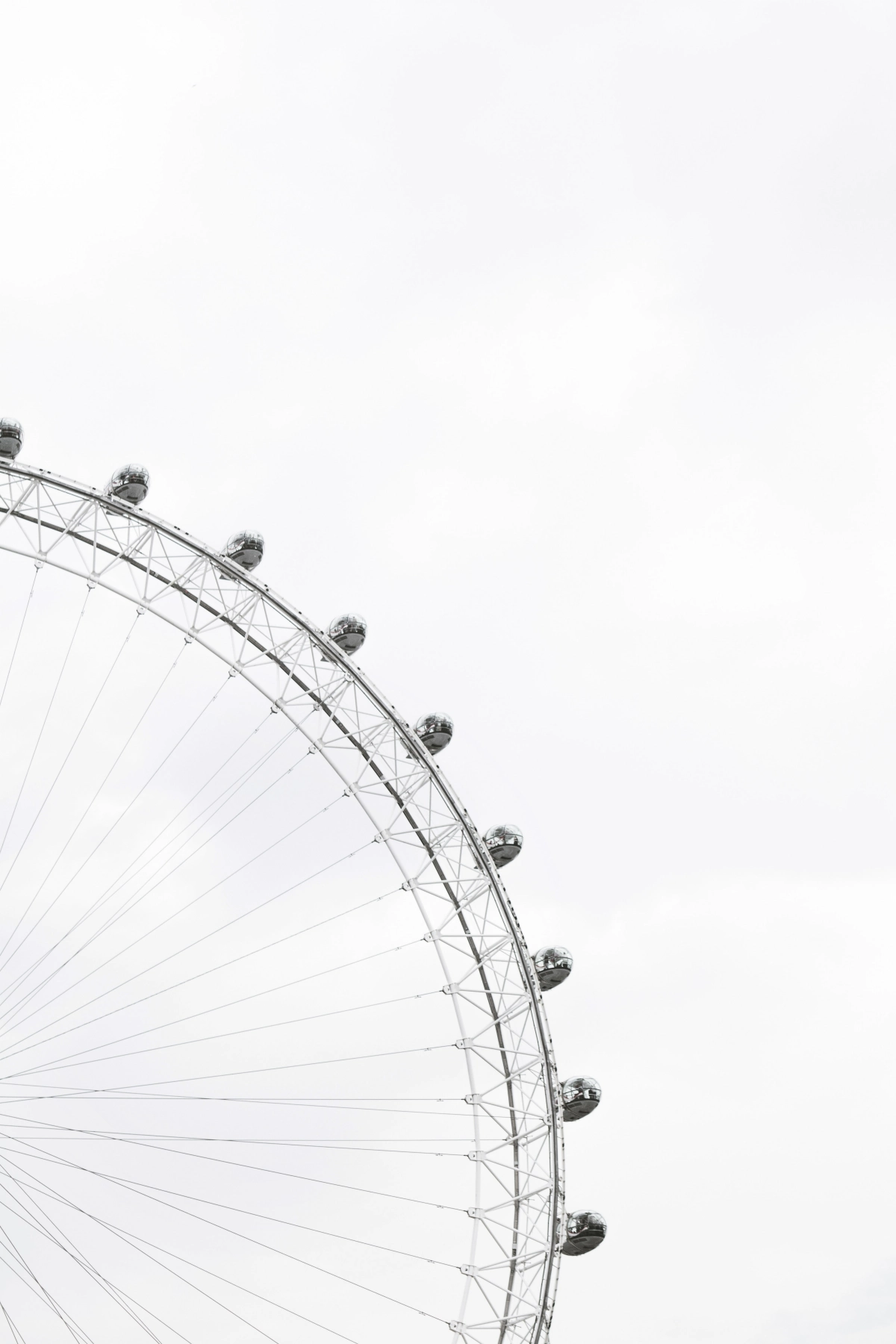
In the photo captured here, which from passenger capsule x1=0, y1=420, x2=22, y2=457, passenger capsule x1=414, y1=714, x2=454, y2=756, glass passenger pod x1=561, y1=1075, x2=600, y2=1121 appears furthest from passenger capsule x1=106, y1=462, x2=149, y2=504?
glass passenger pod x1=561, y1=1075, x2=600, y2=1121

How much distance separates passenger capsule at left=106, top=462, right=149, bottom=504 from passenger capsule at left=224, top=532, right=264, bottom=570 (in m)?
1.71

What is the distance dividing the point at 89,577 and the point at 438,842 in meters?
7.13

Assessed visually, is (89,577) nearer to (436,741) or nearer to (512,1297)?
(436,741)

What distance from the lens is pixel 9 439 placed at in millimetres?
26766

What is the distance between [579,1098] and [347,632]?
8445 millimetres

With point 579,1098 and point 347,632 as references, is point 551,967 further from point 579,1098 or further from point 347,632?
point 347,632

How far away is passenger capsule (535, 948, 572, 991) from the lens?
2759 cm

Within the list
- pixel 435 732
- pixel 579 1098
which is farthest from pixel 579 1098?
pixel 435 732

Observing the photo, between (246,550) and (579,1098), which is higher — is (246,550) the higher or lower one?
the higher one

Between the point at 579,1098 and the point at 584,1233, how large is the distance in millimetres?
2045

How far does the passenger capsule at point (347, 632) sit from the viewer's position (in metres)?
28.2

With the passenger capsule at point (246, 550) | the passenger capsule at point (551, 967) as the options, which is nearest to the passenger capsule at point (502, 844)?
the passenger capsule at point (551, 967)

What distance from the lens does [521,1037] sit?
27234mm

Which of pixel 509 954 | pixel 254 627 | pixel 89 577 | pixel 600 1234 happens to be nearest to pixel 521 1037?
pixel 509 954
